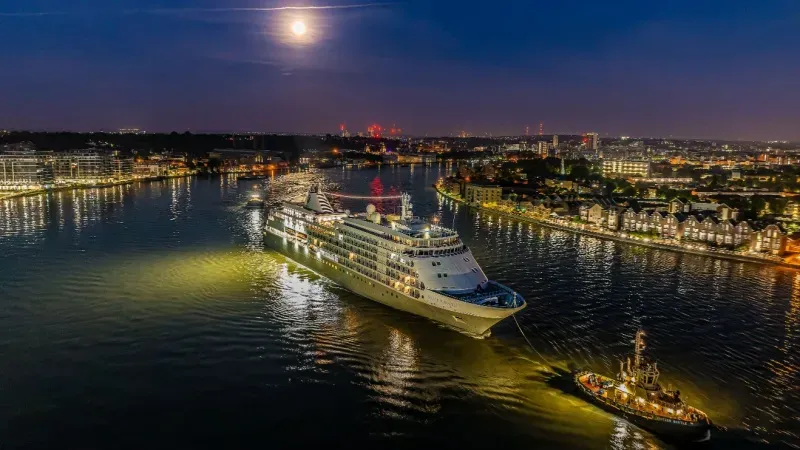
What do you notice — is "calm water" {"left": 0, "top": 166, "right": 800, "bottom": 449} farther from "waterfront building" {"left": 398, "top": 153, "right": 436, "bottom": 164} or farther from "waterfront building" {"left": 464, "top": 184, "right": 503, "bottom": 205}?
"waterfront building" {"left": 398, "top": 153, "right": 436, "bottom": 164}

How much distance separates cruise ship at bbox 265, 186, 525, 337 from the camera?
1014cm

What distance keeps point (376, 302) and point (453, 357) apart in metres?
3.18

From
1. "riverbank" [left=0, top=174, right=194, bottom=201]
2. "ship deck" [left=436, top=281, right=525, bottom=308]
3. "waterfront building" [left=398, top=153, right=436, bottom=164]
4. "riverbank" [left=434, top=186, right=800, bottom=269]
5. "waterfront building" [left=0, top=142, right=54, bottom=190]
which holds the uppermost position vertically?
"waterfront building" [left=398, top=153, right=436, bottom=164]

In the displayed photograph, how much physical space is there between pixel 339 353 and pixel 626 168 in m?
46.3

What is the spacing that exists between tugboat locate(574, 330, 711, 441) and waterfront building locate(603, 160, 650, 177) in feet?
137

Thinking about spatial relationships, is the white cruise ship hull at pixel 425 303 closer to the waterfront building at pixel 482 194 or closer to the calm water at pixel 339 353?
the calm water at pixel 339 353

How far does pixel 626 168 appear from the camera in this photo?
4953 centimetres

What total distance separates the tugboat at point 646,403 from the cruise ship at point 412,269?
224cm

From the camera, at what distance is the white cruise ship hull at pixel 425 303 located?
386 inches

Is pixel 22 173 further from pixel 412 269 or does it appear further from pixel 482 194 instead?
pixel 412 269

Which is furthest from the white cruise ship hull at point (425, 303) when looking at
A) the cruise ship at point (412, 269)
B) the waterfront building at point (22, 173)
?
the waterfront building at point (22, 173)

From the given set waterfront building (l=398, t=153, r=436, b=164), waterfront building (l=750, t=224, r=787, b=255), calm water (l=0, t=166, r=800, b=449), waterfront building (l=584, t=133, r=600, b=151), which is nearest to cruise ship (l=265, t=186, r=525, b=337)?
calm water (l=0, t=166, r=800, b=449)

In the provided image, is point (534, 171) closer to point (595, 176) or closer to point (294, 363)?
point (595, 176)

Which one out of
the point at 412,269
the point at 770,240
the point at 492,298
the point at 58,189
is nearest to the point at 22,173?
the point at 58,189
